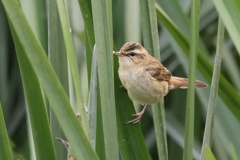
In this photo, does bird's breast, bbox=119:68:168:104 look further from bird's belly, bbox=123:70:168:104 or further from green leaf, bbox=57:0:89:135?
green leaf, bbox=57:0:89:135

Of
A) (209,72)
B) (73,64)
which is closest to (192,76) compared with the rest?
(73,64)

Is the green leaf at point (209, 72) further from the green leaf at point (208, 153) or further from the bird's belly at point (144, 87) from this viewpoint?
the green leaf at point (208, 153)

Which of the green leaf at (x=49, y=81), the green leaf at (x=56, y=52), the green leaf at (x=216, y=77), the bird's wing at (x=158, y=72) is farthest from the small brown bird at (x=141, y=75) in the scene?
the green leaf at (x=49, y=81)

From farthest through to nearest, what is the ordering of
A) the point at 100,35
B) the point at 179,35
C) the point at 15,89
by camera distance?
the point at 15,89 < the point at 179,35 < the point at 100,35

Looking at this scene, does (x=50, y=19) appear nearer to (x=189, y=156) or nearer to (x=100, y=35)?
(x=100, y=35)

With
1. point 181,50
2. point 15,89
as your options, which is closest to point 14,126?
point 15,89

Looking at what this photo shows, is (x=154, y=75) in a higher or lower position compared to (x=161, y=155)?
higher

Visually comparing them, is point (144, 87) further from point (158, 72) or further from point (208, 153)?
point (208, 153)

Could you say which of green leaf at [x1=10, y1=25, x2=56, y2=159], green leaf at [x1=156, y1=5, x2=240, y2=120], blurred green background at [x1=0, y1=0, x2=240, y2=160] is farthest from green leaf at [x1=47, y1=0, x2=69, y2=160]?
blurred green background at [x1=0, y1=0, x2=240, y2=160]
